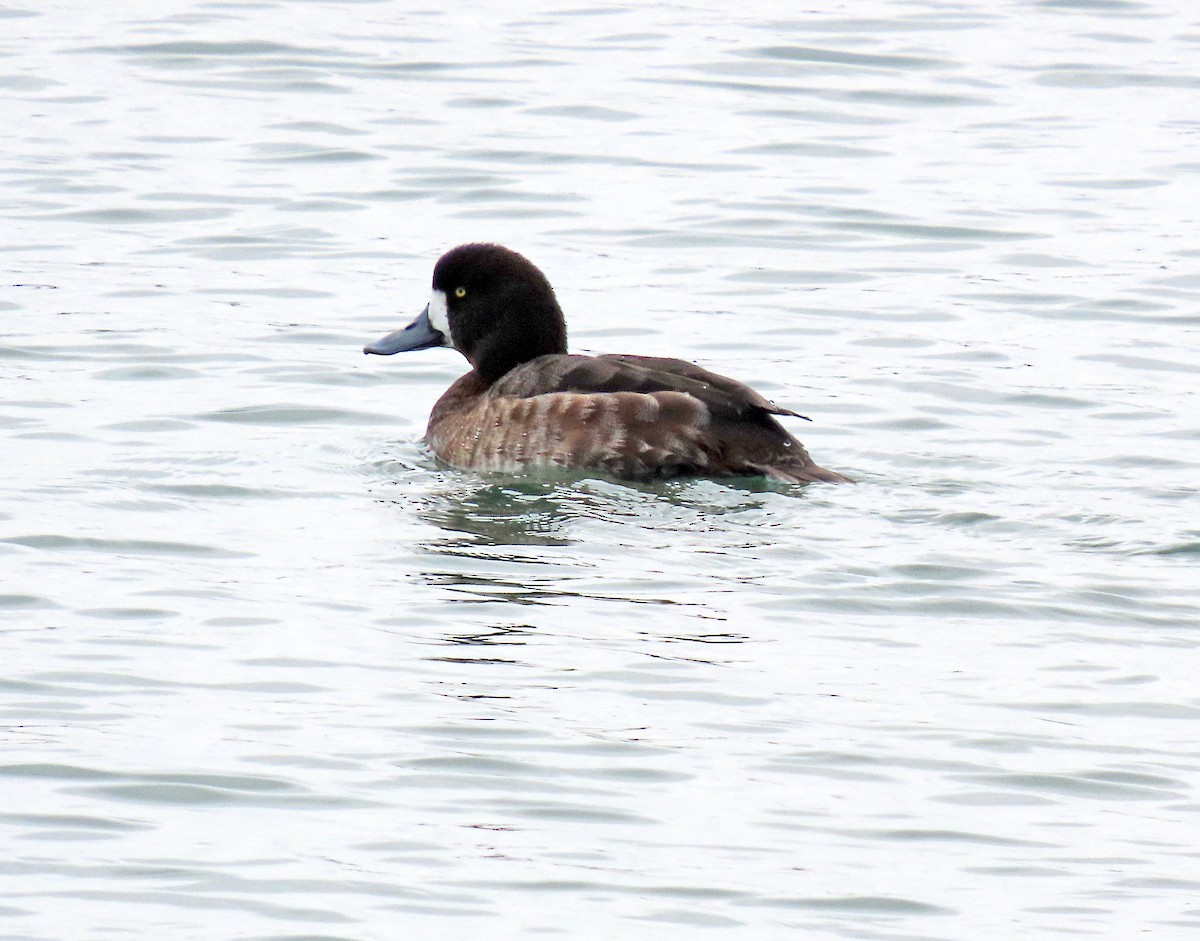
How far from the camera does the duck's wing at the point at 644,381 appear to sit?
8320 mm

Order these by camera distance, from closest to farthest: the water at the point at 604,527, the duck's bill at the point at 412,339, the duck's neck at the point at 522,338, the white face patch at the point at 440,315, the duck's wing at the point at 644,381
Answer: the water at the point at 604,527 → the duck's wing at the point at 644,381 → the duck's neck at the point at 522,338 → the white face patch at the point at 440,315 → the duck's bill at the point at 412,339

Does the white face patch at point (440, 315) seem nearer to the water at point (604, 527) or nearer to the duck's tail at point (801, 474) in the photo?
the water at point (604, 527)

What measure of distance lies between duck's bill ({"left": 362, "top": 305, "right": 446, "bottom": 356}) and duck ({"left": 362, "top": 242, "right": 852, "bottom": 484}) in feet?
0.18

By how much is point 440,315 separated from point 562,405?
1248mm

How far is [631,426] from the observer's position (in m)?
8.32

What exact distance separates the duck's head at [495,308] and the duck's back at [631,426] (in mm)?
455

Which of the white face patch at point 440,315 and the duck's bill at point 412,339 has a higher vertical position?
the white face patch at point 440,315

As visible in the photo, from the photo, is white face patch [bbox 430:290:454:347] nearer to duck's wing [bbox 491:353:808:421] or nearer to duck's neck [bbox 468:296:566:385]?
duck's neck [bbox 468:296:566:385]

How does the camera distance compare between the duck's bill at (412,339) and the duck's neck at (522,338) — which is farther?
the duck's bill at (412,339)

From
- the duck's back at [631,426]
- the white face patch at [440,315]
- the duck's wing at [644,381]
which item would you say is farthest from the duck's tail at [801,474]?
the white face patch at [440,315]

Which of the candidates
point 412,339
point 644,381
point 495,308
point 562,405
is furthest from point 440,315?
point 644,381

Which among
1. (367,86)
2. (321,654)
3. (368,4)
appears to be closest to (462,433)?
(321,654)

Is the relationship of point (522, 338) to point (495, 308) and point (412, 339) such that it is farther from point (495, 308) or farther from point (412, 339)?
point (412, 339)

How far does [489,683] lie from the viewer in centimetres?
623
